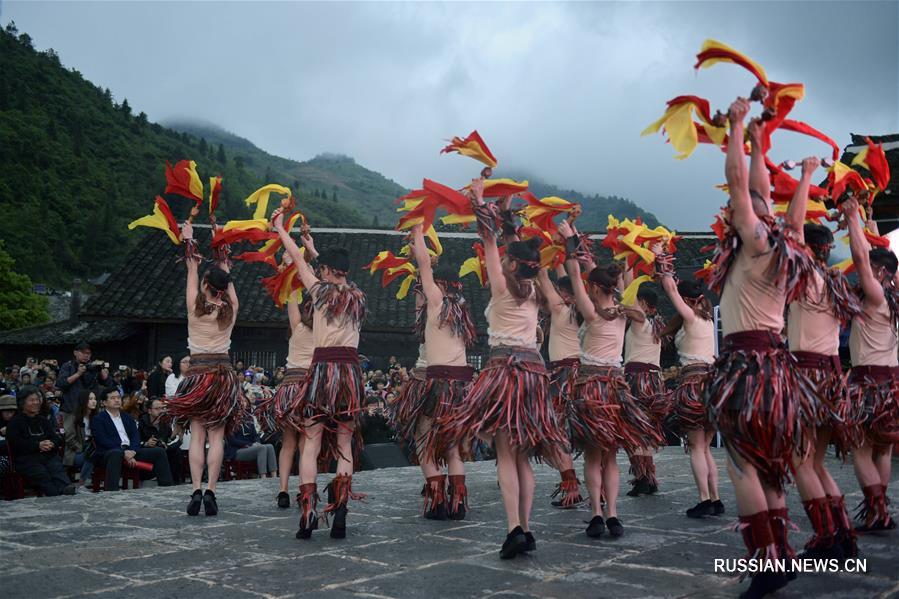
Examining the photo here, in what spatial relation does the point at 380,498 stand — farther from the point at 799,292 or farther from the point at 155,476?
the point at 799,292

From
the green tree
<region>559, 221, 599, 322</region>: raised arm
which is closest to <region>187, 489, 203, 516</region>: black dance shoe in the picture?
<region>559, 221, 599, 322</region>: raised arm

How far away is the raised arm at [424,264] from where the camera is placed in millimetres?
5535

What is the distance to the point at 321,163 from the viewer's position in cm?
18362

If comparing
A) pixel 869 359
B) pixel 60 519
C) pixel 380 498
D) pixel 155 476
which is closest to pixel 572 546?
pixel 869 359

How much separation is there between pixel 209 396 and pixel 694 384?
388 centimetres

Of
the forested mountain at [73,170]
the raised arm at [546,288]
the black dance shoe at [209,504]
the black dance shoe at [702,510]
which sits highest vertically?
the forested mountain at [73,170]

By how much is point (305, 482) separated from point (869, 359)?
12.6 ft

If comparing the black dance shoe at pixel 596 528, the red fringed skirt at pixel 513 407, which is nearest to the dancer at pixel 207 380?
the red fringed skirt at pixel 513 407

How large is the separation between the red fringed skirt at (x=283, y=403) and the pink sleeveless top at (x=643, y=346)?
2.85m

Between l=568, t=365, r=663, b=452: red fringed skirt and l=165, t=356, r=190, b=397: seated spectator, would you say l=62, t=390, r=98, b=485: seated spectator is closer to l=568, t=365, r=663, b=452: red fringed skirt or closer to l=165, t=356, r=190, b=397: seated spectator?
l=165, t=356, r=190, b=397: seated spectator

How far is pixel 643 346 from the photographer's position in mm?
7117

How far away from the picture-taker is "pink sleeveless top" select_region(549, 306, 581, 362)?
655 cm

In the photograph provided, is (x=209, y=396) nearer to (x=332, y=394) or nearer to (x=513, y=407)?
(x=332, y=394)

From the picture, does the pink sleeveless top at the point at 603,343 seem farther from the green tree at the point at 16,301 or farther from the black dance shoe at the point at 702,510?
the green tree at the point at 16,301
